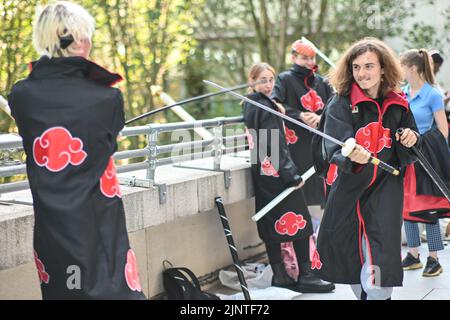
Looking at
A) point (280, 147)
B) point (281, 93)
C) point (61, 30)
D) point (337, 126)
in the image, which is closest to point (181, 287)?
point (280, 147)

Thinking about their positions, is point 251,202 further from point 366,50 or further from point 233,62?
point 233,62

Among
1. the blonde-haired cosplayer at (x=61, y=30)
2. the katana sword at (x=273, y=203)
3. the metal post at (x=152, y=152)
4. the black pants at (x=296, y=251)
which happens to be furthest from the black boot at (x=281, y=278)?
the blonde-haired cosplayer at (x=61, y=30)

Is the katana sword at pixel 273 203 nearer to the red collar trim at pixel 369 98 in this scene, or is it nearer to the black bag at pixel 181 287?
the black bag at pixel 181 287

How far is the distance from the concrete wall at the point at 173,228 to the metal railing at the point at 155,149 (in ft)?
0.40

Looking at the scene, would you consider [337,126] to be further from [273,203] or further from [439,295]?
[439,295]

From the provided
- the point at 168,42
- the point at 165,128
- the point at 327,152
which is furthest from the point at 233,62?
the point at 327,152

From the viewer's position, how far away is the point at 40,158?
3.16 m

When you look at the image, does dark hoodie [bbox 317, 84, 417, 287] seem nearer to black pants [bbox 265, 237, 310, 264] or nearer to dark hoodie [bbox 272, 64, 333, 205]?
black pants [bbox 265, 237, 310, 264]

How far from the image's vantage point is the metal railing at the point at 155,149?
15.0 ft

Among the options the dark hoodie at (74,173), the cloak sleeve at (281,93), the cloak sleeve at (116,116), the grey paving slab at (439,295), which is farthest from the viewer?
the cloak sleeve at (281,93)

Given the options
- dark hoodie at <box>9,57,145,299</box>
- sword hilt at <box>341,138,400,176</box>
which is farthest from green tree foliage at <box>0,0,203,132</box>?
dark hoodie at <box>9,57,145,299</box>

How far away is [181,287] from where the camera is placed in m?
5.57

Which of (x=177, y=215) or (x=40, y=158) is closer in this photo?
(x=40, y=158)

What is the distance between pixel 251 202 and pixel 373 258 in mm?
2744
